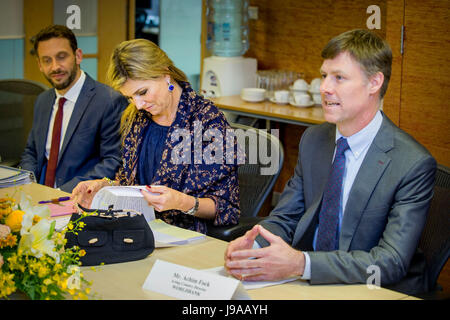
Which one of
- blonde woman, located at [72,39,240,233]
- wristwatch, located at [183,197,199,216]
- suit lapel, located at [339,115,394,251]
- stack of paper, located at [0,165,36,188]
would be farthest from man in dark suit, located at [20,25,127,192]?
suit lapel, located at [339,115,394,251]

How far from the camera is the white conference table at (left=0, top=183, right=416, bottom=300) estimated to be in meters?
1.62

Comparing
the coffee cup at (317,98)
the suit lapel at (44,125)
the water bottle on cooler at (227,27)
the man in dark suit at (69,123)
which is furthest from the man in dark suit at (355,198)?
the water bottle on cooler at (227,27)

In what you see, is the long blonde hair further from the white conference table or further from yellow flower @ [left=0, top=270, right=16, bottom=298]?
yellow flower @ [left=0, top=270, right=16, bottom=298]

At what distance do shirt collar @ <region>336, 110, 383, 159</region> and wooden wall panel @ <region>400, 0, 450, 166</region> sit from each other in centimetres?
167

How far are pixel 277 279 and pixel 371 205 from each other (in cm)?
41

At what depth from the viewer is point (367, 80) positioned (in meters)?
1.95

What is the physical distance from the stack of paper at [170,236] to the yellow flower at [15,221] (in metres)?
0.50

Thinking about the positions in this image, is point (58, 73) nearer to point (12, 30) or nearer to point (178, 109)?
point (178, 109)

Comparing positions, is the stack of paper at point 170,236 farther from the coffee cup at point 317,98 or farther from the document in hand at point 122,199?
the coffee cup at point 317,98

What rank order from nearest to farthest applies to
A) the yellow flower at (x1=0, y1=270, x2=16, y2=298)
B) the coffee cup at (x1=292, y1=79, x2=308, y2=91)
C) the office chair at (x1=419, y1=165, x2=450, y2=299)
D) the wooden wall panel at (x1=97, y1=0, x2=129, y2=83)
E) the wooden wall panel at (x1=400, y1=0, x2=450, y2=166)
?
the yellow flower at (x1=0, y1=270, x2=16, y2=298) → the office chair at (x1=419, y1=165, x2=450, y2=299) → the wooden wall panel at (x1=400, y1=0, x2=450, y2=166) → the coffee cup at (x1=292, y1=79, x2=308, y2=91) → the wooden wall panel at (x1=97, y1=0, x2=129, y2=83)

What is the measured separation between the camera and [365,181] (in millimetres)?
1926

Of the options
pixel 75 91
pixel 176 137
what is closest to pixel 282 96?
pixel 75 91
